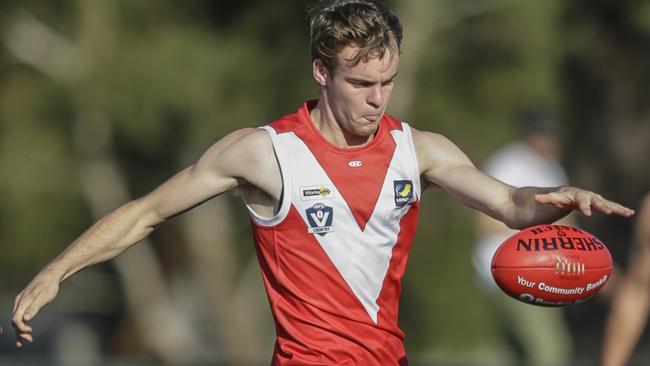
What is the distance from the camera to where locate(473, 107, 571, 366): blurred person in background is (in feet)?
34.7

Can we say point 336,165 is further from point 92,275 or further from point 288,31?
point 92,275

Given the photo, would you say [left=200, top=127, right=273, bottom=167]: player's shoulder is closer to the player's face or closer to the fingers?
the player's face

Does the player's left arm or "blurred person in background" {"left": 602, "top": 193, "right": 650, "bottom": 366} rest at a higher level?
the player's left arm

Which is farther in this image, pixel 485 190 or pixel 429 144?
pixel 429 144

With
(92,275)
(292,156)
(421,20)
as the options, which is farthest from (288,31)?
(292,156)

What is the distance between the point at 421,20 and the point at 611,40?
10.0 ft

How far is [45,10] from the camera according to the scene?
20172 mm

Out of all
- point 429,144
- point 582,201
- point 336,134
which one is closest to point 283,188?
point 336,134

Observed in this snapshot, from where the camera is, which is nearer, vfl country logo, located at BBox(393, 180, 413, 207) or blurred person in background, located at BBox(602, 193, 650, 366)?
vfl country logo, located at BBox(393, 180, 413, 207)

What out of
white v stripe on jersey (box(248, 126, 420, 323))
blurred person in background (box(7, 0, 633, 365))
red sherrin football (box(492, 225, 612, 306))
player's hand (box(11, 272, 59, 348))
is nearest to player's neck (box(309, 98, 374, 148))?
blurred person in background (box(7, 0, 633, 365))

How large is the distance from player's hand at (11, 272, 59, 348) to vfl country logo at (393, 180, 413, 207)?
1.52 m

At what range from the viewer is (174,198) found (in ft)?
19.3

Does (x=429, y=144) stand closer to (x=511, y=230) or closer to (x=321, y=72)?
(x=321, y=72)

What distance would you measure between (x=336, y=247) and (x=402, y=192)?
383 millimetres
